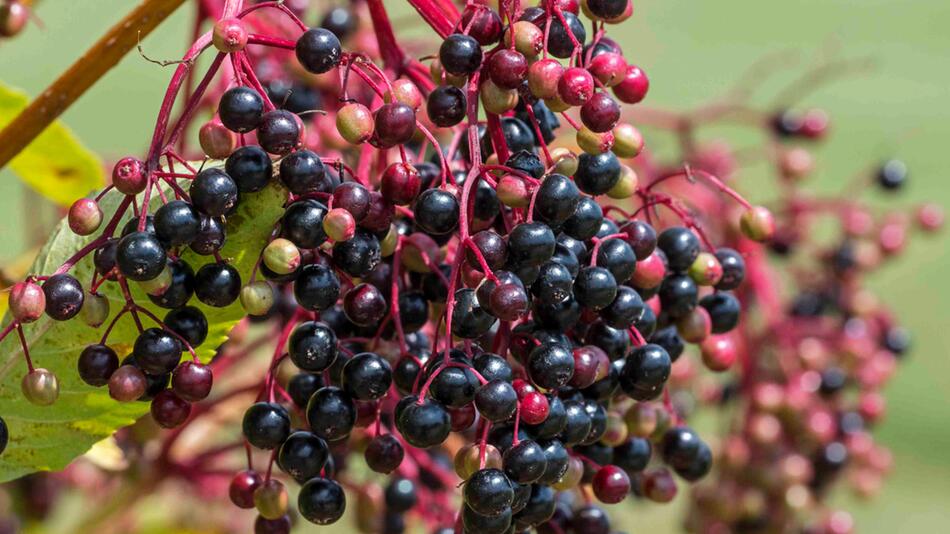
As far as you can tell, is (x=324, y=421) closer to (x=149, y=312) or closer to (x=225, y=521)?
(x=149, y=312)

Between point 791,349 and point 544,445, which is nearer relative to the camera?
point 544,445

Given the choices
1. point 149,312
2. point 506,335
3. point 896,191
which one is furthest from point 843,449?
point 149,312

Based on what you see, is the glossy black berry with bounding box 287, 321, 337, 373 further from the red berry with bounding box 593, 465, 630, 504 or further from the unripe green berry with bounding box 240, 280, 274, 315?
the red berry with bounding box 593, 465, 630, 504

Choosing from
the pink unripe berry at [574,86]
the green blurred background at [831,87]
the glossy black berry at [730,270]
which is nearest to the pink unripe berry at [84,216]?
the pink unripe berry at [574,86]

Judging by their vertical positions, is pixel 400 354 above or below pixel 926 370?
above

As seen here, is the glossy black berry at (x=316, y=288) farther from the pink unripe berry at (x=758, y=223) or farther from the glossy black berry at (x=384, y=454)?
the pink unripe berry at (x=758, y=223)
